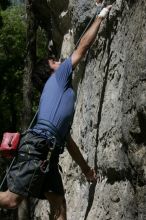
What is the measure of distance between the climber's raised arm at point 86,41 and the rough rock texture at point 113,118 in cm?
19

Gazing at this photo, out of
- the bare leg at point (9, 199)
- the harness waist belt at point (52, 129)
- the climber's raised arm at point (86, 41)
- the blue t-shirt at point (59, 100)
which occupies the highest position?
the climber's raised arm at point (86, 41)

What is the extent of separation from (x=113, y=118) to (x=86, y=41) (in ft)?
3.06

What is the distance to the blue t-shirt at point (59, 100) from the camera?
5922 mm

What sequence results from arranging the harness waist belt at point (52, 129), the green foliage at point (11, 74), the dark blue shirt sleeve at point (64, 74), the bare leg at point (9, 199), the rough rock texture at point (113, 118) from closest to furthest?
Answer: the rough rock texture at point (113, 118)
the bare leg at point (9, 199)
the harness waist belt at point (52, 129)
the dark blue shirt sleeve at point (64, 74)
the green foliage at point (11, 74)

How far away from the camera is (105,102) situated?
6.57 meters

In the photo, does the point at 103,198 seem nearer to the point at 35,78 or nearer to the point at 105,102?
the point at 105,102

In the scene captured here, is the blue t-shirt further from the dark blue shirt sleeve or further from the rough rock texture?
the rough rock texture

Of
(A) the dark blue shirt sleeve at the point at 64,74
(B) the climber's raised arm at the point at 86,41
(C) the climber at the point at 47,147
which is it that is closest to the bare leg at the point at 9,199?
(C) the climber at the point at 47,147

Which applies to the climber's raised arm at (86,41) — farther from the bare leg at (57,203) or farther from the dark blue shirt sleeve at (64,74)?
the bare leg at (57,203)

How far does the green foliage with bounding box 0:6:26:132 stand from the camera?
103ft

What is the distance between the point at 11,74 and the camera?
31141 millimetres

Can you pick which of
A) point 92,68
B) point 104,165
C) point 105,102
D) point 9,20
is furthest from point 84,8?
point 9,20

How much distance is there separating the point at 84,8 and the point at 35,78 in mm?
1767

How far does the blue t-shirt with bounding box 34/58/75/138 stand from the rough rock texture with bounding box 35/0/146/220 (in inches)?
22.1
